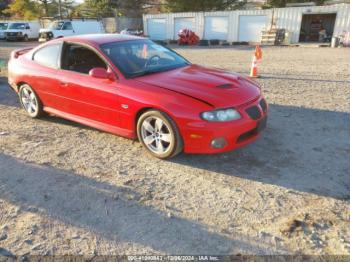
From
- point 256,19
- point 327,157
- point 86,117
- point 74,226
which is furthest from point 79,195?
point 256,19

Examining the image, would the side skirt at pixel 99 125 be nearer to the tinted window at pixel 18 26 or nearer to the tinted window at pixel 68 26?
the tinted window at pixel 68 26

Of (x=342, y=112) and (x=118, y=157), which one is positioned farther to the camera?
(x=342, y=112)

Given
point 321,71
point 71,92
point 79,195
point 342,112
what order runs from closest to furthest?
point 79,195 < point 71,92 < point 342,112 < point 321,71

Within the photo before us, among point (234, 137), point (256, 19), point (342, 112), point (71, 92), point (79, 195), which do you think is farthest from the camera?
point (256, 19)

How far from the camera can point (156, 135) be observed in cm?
423

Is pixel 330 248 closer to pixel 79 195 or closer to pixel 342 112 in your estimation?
pixel 79 195

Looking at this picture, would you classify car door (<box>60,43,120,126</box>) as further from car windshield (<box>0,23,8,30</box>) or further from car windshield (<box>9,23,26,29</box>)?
A: car windshield (<box>0,23,8,30</box>)

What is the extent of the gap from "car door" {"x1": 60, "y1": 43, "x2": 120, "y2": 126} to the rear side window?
200mm

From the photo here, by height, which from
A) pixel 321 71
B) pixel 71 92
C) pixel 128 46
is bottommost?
pixel 321 71

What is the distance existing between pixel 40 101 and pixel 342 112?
563 cm

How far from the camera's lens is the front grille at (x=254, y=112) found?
405 centimetres

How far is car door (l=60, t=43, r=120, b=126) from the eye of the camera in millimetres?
4461

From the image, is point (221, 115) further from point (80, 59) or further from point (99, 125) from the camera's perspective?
point (80, 59)

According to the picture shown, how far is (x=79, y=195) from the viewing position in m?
3.50
